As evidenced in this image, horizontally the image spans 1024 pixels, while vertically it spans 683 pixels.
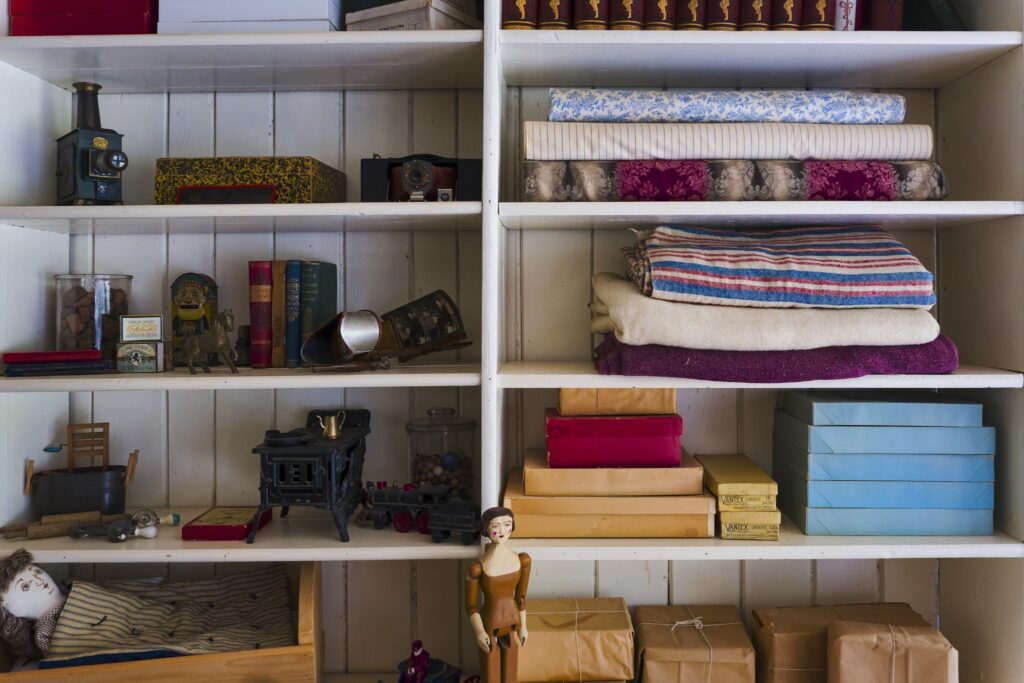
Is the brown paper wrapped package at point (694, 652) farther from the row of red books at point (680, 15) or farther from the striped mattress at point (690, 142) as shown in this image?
the row of red books at point (680, 15)

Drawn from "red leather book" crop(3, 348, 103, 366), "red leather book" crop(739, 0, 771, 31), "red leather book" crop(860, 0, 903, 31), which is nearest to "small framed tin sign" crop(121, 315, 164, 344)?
"red leather book" crop(3, 348, 103, 366)

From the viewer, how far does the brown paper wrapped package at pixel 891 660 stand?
57.0 inches

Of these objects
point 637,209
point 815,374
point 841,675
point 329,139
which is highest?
point 329,139

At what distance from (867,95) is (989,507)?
2.78ft

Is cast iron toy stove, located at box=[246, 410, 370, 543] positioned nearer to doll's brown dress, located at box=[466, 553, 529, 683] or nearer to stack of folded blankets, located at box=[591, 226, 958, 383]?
doll's brown dress, located at box=[466, 553, 529, 683]

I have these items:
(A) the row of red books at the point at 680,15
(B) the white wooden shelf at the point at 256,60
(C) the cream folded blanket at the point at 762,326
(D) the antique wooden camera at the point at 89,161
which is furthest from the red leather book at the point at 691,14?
(D) the antique wooden camera at the point at 89,161

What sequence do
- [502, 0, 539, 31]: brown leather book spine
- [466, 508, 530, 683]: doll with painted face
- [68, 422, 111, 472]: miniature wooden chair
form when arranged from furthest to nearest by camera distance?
[68, 422, 111, 472]: miniature wooden chair < [502, 0, 539, 31]: brown leather book spine < [466, 508, 530, 683]: doll with painted face

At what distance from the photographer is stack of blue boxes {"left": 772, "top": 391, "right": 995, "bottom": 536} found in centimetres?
151

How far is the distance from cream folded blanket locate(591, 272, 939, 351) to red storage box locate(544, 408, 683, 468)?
189 millimetres

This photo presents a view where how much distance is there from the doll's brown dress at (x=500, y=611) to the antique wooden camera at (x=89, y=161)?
1.08m

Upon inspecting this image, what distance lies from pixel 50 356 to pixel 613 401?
112 centimetres

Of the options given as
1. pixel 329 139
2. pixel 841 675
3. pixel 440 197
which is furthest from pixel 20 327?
pixel 841 675

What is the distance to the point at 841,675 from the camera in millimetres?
1449

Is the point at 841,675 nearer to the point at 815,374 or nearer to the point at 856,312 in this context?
the point at 815,374
